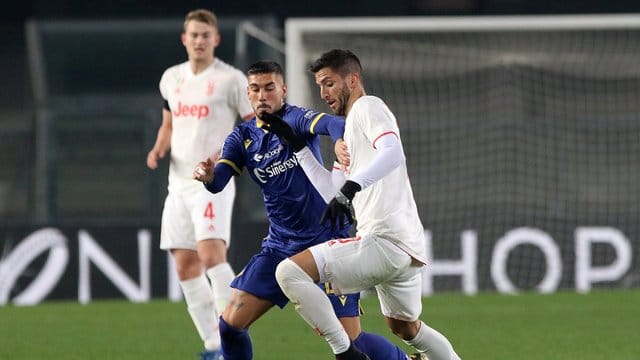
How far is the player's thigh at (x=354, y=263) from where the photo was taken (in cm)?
615

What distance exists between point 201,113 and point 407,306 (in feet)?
8.71

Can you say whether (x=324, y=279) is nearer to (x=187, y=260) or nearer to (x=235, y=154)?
(x=235, y=154)

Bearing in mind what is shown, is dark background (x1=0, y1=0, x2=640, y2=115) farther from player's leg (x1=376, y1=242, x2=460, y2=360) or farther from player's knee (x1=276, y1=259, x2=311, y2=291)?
player's knee (x1=276, y1=259, x2=311, y2=291)

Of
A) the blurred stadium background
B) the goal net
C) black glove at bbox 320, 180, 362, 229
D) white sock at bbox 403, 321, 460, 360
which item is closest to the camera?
black glove at bbox 320, 180, 362, 229

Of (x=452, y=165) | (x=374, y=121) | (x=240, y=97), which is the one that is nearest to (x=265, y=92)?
(x=374, y=121)

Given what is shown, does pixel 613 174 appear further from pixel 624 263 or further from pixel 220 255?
pixel 220 255

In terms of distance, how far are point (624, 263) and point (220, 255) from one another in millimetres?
5847

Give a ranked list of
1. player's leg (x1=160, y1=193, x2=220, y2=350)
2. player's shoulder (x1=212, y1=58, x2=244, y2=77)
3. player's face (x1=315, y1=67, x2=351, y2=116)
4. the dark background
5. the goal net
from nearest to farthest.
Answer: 1. player's face (x1=315, y1=67, x2=351, y2=116)
2. player's leg (x1=160, y1=193, x2=220, y2=350)
3. player's shoulder (x1=212, y1=58, x2=244, y2=77)
4. the goal net
5. the dark background

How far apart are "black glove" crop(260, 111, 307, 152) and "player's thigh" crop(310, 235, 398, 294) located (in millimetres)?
606

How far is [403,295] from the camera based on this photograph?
6383mm

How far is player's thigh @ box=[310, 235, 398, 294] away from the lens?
615 centimetres

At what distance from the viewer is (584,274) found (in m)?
13.1

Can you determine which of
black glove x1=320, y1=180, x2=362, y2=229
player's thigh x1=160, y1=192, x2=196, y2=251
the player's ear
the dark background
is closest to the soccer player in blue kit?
the player's ear

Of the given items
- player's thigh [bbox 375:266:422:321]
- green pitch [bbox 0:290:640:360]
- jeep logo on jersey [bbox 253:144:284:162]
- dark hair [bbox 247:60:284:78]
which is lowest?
green pitch [bbox 0:290:640:360]
